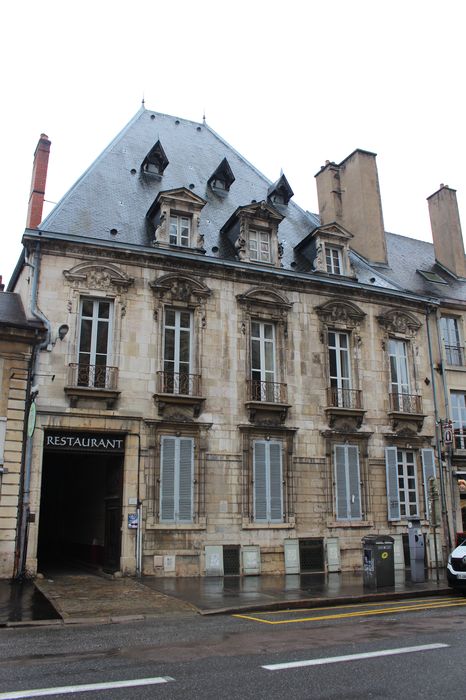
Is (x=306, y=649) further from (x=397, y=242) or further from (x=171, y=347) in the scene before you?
(x=397, y=242)

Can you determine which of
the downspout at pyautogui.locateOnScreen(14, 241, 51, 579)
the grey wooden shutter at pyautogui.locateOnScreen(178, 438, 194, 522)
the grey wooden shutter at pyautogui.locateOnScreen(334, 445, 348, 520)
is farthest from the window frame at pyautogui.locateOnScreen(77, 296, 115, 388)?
the grey wooden shutter at pyautogui.locateOnScreen(334, 445, 348, 520)

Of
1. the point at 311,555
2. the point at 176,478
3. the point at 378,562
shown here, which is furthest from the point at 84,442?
the point at 378,562

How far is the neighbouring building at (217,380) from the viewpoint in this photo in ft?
53.0

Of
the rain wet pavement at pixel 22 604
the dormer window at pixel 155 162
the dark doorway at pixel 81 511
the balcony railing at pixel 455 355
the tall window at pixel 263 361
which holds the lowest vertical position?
the rain wet pavement at pixel 22 604

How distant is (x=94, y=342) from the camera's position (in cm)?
1653

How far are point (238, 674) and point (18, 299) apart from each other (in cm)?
1465

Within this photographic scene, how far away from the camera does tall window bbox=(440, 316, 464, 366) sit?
2216 cm

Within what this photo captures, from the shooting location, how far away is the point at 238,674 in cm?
609

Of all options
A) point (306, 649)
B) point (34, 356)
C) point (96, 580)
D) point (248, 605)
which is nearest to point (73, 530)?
point (96, 580)

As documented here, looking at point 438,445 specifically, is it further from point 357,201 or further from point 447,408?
point 357,201

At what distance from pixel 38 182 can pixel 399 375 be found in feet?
43.1

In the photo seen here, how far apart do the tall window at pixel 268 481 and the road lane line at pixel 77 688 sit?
38.2ft

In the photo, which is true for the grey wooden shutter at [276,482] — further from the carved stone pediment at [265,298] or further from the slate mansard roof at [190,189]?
the slate mansard roof at [190,189]

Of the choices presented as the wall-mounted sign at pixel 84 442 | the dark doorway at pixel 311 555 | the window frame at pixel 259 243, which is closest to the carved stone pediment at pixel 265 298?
the window frame at pixel 259 243
